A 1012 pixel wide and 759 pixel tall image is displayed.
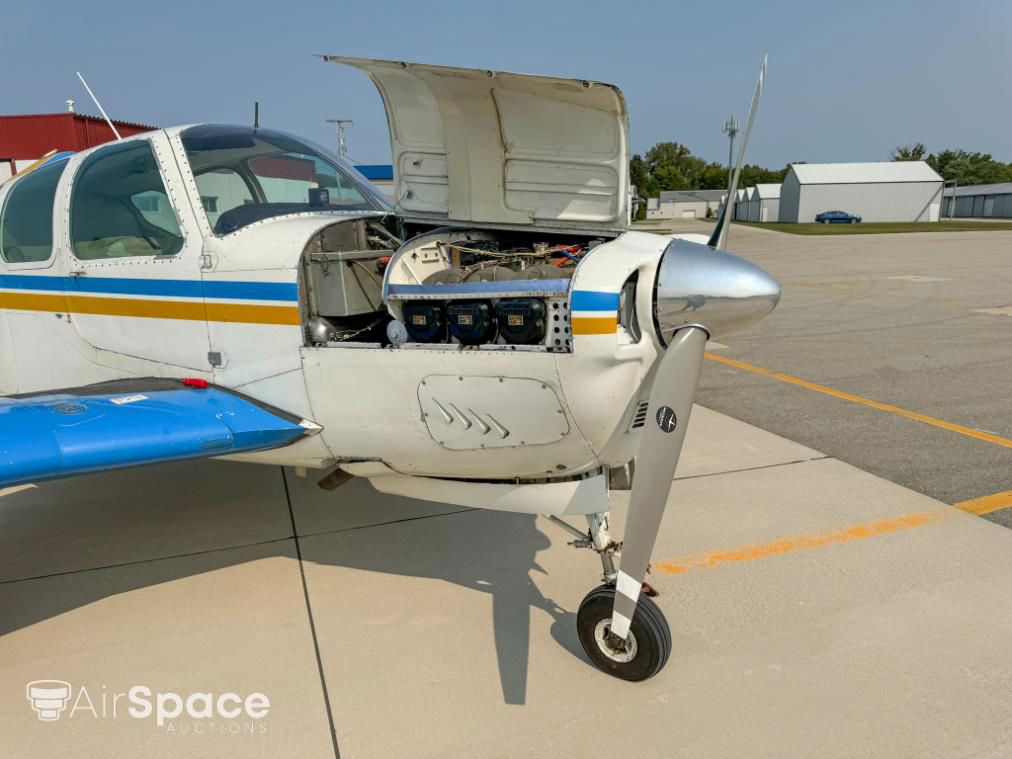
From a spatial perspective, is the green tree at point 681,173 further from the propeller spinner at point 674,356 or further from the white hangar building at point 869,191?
the propeller spinner at point 674,356

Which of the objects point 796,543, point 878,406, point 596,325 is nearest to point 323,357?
point 596,325

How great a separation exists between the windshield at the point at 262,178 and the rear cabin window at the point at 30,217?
37.8 inches

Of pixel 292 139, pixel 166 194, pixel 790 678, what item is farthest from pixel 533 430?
pixel 292 139

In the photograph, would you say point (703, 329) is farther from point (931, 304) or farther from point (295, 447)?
point (931, 304)

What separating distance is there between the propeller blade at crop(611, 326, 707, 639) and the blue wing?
1.47 meters

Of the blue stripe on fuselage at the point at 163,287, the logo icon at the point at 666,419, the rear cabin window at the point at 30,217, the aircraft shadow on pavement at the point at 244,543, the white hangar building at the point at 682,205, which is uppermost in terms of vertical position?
the white hangar building at the point at 682,205

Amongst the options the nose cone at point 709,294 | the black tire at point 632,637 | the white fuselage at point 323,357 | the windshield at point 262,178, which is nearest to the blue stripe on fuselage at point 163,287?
the white fuselage at point 323,357

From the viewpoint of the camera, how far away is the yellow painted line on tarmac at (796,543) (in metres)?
3.74

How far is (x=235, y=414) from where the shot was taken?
3.17m

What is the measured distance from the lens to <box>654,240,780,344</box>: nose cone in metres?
2.60

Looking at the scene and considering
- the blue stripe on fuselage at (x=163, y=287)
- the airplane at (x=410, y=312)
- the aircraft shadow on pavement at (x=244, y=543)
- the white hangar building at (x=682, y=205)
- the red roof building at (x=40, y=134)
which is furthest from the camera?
the white hangar building at (x=682, y=205)

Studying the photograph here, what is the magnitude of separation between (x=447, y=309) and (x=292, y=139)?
1878mm

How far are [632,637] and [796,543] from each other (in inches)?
60.5

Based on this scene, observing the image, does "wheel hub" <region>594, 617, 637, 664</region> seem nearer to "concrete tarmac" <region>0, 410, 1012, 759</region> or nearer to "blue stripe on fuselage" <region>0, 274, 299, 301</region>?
"concrete tarmac" <region>0, 410, 1012, 759</region>
